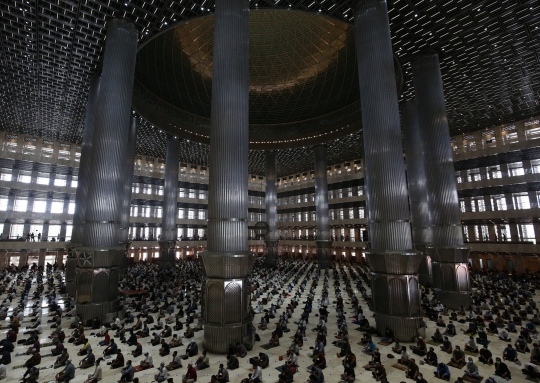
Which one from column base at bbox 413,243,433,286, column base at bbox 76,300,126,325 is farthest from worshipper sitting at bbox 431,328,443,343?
column base at bbox 76,300,126,325

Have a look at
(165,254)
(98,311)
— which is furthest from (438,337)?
(165,254)

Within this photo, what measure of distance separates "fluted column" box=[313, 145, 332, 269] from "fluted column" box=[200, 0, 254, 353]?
2614 cm

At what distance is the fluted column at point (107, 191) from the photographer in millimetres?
14656

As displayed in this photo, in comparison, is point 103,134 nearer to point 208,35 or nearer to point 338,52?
point 208,35

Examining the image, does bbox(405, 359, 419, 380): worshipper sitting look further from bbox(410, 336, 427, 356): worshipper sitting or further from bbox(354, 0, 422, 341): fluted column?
bbox(354, 0, 422, 341): fluted column

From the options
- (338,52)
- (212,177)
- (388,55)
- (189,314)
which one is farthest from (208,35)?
(189,314)

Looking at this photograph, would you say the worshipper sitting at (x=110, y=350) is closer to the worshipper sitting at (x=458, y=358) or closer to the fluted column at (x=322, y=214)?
the worshipper sitting at (x=458, y=358)

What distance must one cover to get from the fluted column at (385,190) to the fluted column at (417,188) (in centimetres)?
1294

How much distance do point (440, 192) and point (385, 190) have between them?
808cm

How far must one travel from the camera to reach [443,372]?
28.5 feet

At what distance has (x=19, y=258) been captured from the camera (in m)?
34.7

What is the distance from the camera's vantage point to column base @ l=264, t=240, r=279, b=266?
3834 cm

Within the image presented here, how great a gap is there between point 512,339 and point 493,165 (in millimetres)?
28394

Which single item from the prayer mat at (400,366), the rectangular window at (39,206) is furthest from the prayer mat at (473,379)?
the rectangular window at (39,206)
